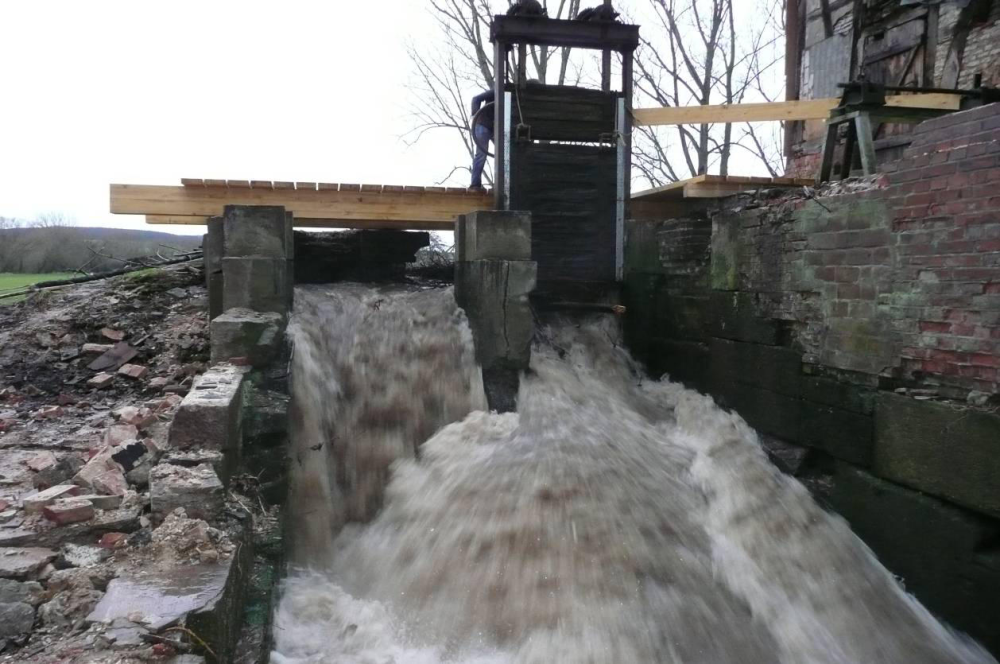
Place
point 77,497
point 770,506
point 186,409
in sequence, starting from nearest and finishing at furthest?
point 77,497 → point 186,409 → point 770,506

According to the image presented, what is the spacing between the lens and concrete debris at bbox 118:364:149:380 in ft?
20.1

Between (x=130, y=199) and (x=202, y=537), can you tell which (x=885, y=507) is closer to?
(x=202, y=537)

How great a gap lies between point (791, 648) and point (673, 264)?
13.3ft

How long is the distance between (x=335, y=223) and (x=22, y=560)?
4.60 m

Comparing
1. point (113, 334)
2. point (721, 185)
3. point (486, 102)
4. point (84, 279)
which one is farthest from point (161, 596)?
point (84, 279)

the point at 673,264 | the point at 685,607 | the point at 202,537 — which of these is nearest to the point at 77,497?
the point at 202,537

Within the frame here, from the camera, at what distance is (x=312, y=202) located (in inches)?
273

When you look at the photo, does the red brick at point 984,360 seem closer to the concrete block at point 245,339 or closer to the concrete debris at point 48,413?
the concrete block at point 245,339

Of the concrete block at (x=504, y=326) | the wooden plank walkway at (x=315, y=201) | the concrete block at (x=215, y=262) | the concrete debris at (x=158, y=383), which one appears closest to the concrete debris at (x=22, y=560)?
the concrete debris at (x=158, y=383)

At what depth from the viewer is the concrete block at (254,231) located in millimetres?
6000

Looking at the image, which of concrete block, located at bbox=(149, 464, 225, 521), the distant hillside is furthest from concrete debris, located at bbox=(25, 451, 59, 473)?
the distant hillside

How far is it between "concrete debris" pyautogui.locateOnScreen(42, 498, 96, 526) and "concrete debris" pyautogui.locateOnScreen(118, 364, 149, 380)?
283 cm

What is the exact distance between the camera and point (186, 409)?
4.00 meters

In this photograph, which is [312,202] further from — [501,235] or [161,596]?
[161,596]
